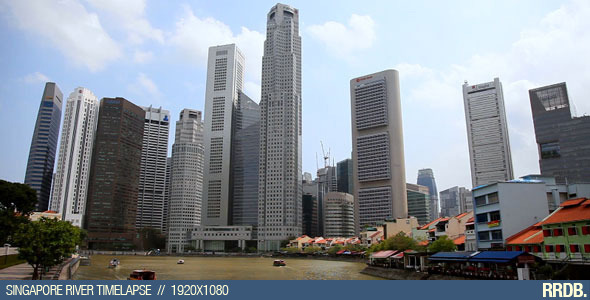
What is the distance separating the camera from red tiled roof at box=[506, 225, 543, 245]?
52656 millimetres

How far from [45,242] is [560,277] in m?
53.2

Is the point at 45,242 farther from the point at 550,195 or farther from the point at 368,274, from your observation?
the point at 550,195

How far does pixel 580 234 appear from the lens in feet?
150

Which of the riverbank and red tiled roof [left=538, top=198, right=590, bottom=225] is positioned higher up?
red tiled roof [left=538, top=198, right=590, bottom=225]

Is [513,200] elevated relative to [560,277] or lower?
elevated

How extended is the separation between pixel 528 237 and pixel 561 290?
3752cm

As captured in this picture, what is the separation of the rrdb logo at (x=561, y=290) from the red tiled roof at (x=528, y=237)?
112 feet

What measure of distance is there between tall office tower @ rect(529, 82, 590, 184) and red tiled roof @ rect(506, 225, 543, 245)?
143m

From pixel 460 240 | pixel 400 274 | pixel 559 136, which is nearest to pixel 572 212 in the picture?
pixel 400 274

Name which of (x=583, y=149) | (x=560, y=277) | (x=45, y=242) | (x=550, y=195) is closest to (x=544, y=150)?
(x=583, y=149)

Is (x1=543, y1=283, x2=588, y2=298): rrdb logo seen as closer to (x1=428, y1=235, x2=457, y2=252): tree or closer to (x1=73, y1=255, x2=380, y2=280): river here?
(x1=428, y1=235, x2=457, y2=252): tree

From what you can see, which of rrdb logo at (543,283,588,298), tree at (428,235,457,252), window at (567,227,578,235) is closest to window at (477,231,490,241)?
tree at (428,235,457,252)

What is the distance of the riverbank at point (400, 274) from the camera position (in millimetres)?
54659

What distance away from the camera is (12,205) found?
8431cm
